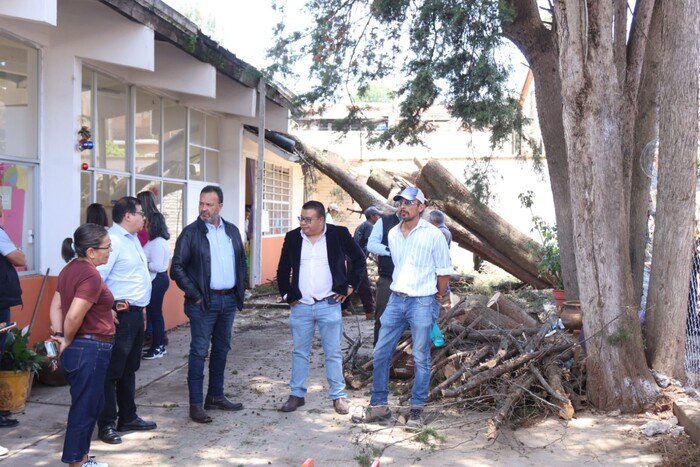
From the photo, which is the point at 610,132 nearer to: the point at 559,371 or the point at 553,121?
the point at 559,371

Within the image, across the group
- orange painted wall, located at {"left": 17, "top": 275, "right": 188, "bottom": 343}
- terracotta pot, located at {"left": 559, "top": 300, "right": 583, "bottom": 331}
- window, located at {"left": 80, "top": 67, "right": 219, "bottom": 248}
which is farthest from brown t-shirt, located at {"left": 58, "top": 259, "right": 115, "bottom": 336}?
terracotta pot, located at {"left": 559, "top": 300, "right": 583, "bottom": 331}

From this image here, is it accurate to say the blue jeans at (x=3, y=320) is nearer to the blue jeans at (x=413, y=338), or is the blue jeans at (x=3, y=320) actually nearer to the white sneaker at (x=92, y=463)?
the white sneaker at (x=92, y=463)

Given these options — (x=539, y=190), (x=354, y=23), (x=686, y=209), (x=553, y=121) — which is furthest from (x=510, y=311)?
(x=539, y=190)

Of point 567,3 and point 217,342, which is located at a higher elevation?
point 567,3

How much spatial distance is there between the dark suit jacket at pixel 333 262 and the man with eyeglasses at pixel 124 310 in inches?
49.2

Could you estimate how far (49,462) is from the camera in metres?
4.93

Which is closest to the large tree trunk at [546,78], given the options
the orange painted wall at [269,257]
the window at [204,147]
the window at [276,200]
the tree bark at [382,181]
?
the window at [204,147]

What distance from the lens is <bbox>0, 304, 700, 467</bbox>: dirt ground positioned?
5.08 meters

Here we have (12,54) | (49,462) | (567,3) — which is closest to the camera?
(49,462)

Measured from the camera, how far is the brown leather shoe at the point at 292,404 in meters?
6.30

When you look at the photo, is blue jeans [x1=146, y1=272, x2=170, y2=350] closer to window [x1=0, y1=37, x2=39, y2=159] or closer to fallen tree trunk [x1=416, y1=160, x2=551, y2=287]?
window [x1=0, y1=37, x2=39, y2=159]

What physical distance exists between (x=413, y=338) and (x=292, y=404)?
49.7 inches

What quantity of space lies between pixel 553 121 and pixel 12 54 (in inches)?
241

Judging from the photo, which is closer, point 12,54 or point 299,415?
point 299,415
